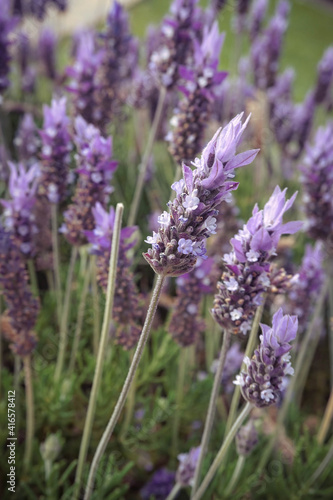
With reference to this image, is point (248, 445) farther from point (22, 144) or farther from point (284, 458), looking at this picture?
point (22, 144)

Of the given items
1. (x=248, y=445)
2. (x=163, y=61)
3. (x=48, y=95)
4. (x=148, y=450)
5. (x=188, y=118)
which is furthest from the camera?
(x=48, y=95)

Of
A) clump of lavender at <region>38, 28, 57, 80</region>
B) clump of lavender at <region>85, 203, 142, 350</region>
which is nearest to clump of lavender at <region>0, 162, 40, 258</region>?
clump of lavender at <region>85, 203, 142, 350</region>

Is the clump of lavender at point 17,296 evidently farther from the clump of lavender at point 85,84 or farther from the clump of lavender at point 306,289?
the clump of lavender at point 306,289

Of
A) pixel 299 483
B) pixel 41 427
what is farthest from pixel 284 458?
pixel 41 427

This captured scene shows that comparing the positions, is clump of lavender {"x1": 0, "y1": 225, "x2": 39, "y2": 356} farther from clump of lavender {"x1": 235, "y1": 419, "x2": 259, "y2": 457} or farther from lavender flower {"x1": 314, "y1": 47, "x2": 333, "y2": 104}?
lavender flower {"x1": 314, "y1": 47, "x2": 333, "y2": 104}

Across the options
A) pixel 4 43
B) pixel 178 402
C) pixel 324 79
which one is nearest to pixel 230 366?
pixel 178 402

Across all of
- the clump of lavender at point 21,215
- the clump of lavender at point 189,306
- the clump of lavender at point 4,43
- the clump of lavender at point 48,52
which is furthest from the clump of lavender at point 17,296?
the clump of lavender at point 48,52
